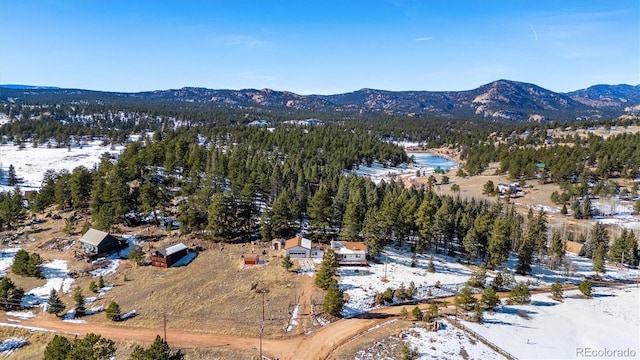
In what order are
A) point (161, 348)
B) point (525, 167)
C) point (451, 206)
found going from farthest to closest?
point (525, 167) < point (451, 206) < point (161, 348)

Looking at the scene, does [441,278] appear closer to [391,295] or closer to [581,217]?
[391,295]

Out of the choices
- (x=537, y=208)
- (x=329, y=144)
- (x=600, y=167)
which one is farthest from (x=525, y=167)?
(x=329, y=144)

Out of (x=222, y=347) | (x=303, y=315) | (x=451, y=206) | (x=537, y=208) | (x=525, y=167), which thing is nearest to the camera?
(x=222, y=347)

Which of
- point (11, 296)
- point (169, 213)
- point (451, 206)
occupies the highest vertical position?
point (451, 206)

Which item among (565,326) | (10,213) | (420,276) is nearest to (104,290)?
(10,213)

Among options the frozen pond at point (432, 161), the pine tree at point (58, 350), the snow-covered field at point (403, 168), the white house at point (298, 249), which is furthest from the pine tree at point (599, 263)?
the frozen pond at point (432, 161)

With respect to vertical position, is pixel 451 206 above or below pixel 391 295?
above

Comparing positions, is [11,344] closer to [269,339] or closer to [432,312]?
[269,339]
